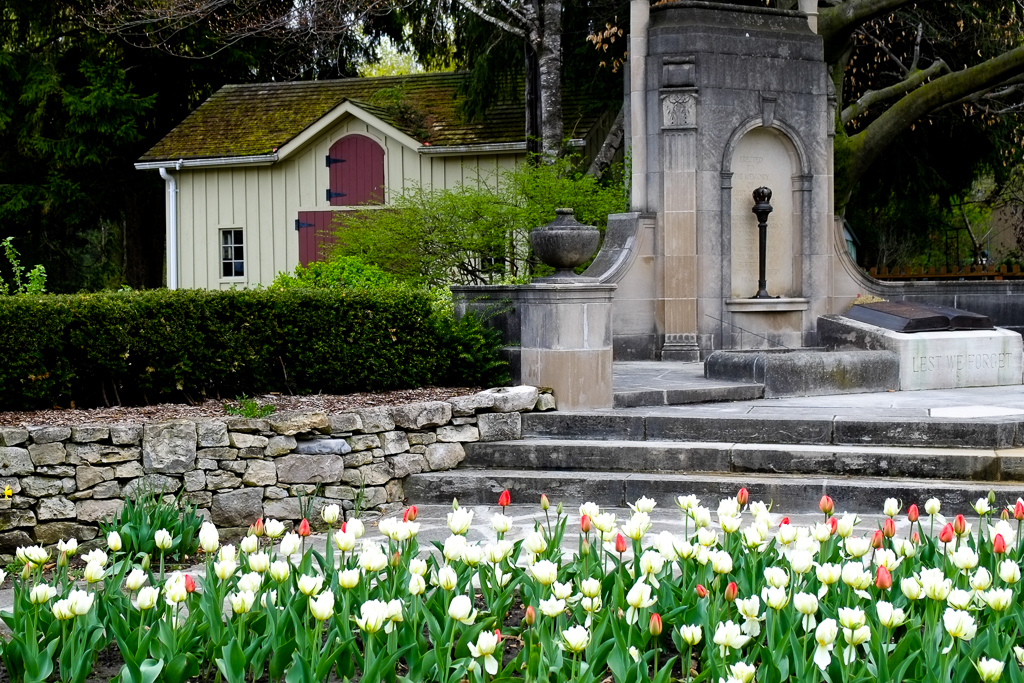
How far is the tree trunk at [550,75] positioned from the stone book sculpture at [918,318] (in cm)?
542

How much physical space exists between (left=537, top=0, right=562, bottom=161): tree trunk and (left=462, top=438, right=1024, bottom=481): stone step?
804 centimetres

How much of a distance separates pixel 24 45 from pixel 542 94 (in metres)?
13.2

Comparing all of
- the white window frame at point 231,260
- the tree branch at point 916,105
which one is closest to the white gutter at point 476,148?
the white window frame at point 231,260

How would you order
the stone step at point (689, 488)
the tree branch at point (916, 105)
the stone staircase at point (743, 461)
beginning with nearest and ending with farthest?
the stone step at point (689, 488) → the stone staircase at point (743, 461) → the tree branch at point (916, 105)

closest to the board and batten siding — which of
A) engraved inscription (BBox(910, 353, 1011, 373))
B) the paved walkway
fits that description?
the paved walkway

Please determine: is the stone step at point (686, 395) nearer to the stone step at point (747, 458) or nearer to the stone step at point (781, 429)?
the stone step at point (781, 429)

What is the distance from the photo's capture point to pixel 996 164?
20.0 m

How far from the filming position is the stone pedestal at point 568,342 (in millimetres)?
8805

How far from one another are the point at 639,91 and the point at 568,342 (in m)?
4.36

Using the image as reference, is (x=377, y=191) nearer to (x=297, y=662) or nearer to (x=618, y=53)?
(x=618, y=53)

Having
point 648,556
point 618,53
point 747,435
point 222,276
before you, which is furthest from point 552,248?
point 222,276

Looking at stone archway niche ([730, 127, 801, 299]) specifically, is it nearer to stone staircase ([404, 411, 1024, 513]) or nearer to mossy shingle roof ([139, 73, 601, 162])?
stone staircase ([404, 411, 1024, 513])

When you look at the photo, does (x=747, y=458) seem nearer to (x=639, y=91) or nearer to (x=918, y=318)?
(x=918, y=318)

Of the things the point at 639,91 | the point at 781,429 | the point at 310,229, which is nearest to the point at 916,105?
the point at 639,91
